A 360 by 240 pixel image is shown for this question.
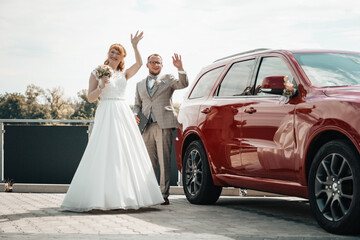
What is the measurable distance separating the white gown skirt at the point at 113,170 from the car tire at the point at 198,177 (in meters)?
0.81

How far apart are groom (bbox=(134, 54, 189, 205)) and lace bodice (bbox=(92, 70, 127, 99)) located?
0.78m

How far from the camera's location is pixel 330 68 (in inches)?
277

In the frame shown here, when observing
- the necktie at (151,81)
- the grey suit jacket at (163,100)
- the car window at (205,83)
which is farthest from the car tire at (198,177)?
the necktie at (151,81)

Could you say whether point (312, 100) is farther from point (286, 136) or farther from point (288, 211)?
point (288, 211)

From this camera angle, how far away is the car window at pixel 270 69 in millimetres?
7284

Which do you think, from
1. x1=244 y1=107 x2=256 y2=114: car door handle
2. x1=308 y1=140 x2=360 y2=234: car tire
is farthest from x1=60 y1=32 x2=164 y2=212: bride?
x1=308 y1=140 x2=360 y2=234: car tire

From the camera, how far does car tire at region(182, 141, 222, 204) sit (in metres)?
9.04

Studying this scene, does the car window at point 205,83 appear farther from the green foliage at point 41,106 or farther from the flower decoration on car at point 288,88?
the green foliage at point 41,106

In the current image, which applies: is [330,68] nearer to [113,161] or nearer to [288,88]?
[288,88]

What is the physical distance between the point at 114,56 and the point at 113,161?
1.61 meters

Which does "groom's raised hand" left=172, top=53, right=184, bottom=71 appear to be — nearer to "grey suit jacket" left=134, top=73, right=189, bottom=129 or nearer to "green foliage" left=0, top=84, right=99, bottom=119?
"grey suit jacket" left=134, top=73, right=189, bottom=129

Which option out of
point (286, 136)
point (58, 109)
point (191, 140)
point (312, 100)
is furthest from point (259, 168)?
point (58, 109)

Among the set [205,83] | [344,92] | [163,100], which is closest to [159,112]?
[163,100]

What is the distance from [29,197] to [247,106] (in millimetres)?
5007
